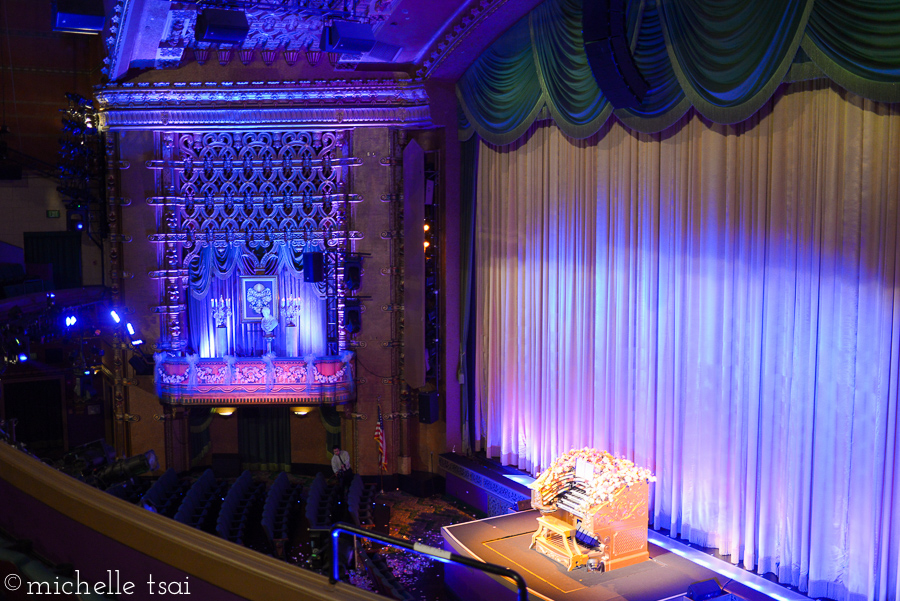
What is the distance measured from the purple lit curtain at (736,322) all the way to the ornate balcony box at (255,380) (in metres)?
3.00

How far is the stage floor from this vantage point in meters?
7.04

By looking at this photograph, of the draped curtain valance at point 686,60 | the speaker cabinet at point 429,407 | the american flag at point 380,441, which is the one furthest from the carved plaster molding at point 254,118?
the american flag at point 380,441

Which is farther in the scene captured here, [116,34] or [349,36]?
[116,34]

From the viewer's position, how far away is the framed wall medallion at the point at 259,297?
12336 mm

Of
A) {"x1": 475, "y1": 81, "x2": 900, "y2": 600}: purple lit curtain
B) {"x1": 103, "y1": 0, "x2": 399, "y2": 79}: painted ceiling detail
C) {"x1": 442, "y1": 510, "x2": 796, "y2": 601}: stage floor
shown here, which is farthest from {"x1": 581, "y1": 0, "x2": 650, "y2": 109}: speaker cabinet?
{"x1": 442, "y1": 510, "x2": 796, "y2": 601}: stage floor

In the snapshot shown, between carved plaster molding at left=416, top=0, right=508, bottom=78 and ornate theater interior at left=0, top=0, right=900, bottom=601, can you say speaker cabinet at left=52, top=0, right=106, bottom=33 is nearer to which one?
ornate theater interior at left=0, top=0, right=900, bottom=601

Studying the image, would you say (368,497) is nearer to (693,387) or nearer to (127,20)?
(693,387)

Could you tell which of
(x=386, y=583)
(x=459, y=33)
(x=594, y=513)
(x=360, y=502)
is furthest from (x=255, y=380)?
(x=594, y=513)

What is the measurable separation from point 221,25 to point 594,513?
673 cm

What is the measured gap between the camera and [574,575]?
7445 millimetres

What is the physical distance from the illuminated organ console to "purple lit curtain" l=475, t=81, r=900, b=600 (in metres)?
0.90

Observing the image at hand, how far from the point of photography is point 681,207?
8406 mm

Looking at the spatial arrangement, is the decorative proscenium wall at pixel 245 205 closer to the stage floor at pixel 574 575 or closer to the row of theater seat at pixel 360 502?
the row of theater seat at pixel 360 502

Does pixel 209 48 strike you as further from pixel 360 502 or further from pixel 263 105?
pixel 360 502
